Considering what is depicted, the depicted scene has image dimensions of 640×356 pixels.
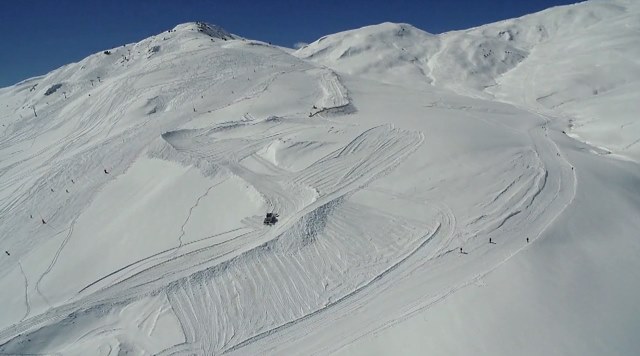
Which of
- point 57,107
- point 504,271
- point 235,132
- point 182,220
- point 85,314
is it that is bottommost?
point 504,271

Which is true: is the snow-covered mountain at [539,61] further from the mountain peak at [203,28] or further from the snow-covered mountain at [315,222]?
the mountain peak at [203,28]

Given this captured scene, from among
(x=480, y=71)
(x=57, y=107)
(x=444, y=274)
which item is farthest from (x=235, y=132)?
(x=480, y=71)

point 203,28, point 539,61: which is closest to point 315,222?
point 203,28

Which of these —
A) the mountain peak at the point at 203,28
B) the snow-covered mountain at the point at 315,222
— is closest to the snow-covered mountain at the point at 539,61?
the snow-covered mountain at the point at 315,222

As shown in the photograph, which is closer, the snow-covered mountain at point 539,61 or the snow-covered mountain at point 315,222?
the snow-covered mountain at point 315,222

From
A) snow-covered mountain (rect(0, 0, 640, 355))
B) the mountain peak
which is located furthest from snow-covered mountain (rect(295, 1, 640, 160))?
the mountain peak

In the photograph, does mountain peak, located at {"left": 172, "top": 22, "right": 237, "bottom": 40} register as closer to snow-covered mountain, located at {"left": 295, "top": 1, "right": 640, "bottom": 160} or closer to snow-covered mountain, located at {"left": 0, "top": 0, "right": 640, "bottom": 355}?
snow-covered mountain, located at {"left": 295, "top": 1, "right": 640, "bottom": 160}

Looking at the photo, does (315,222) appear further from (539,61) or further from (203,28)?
(539,61)

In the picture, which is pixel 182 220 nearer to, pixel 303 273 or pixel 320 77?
pixel 303 273
